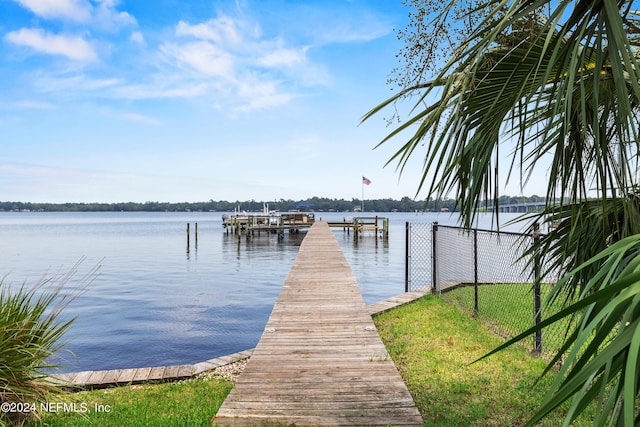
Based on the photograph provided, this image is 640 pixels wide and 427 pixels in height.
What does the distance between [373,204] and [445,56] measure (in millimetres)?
119887

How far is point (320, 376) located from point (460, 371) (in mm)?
1919

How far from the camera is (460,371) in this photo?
16.6 ft

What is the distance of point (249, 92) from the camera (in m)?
25.5

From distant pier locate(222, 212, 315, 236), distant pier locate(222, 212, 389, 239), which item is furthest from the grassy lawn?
distant pier locate(222, 212, 315, 236)

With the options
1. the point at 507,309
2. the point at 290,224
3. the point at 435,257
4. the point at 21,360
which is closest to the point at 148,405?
the point at 21,360

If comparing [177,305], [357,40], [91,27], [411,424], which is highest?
[91,27]

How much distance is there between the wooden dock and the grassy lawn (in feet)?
1.10

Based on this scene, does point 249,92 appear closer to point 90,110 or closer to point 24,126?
point 90,110

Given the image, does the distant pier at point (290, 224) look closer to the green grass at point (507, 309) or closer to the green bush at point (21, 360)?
the green grass at point (507, 309)

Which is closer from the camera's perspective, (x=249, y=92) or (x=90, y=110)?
(x=249, y=92)

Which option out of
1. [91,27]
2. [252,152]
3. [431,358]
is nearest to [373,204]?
[252,152]

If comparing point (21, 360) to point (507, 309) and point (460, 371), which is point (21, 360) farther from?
point (507, 309)

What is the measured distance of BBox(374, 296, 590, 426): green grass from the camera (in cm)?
386

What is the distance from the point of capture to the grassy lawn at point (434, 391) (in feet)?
12.3
